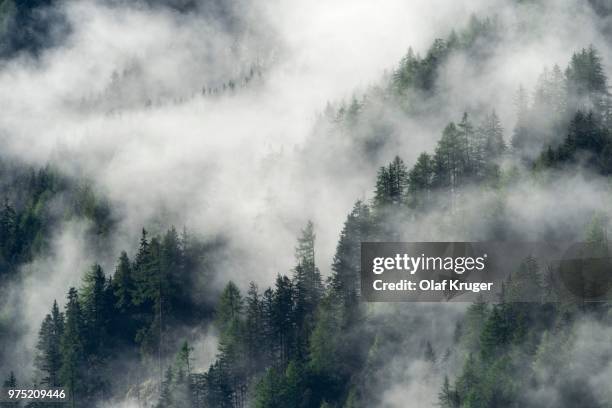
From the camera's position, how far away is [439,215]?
138250 mm

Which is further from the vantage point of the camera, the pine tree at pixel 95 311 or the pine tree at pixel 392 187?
the pine tree at pixel 95 311

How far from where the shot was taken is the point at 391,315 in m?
134

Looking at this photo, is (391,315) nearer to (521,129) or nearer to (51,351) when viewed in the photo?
(521,129)

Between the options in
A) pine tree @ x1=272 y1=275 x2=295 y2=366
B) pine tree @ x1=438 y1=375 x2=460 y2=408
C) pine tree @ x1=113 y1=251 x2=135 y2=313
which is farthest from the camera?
pine tree @ x1=113 y1=251 x2=135 y2=313

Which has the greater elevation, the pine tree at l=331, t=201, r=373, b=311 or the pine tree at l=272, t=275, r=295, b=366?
the pine tree at l=331, t=201, r=373, b=311

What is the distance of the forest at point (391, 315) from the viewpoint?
4631 inches

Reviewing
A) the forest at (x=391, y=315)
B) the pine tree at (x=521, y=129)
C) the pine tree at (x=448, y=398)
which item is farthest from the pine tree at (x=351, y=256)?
the pine tree at (x=448, y=398)

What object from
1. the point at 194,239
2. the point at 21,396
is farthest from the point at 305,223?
the point at 21,396

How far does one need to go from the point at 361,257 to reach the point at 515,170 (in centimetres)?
1993

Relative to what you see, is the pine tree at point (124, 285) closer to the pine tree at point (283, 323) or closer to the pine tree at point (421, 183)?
the pine tree at point (283, 323)

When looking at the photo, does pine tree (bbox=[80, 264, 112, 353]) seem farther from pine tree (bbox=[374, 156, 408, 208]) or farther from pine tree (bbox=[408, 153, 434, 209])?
pine tree (bbox=[408, 153, 434, 209])

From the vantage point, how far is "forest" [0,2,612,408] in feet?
386

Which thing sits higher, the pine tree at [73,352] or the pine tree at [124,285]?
the pine tree at [124,285]

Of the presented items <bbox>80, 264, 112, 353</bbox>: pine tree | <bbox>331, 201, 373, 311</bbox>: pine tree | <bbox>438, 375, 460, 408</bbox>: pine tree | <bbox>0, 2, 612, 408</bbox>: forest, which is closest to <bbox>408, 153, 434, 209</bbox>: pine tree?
<bbox>0, 2, 612, 408</bbox>: forest
